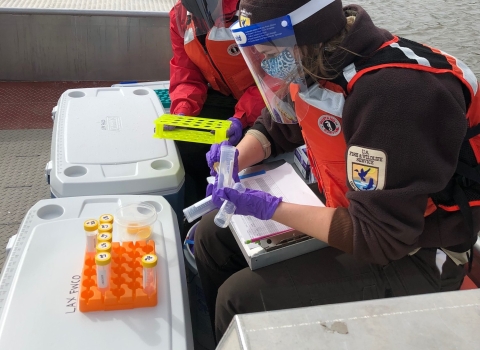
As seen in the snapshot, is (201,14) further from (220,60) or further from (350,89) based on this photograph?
(350,89)

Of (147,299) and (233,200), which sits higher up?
(233,200)

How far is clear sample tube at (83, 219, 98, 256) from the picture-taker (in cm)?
110

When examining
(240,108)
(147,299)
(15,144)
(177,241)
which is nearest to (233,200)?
(177,241)

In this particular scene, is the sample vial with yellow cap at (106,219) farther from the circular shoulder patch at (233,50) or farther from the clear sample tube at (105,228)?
the circular shoulder patch at (233,50)

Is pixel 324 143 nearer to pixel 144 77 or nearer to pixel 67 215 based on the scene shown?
pixel 67 215

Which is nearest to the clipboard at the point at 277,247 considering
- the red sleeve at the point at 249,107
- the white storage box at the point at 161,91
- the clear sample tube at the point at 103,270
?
the clear sample tube at the point at 103,270

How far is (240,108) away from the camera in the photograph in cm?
195

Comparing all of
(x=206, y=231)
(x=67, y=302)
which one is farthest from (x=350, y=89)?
(x=67, y=302)

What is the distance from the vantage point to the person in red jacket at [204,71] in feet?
5.93

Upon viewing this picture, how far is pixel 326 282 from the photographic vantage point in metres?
A: 1.14

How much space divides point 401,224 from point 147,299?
1.84ft

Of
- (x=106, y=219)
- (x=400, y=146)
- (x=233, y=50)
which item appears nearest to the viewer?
(x=400, y=146)

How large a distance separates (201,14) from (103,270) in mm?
1138

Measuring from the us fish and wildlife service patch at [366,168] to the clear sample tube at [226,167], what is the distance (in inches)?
14.0
